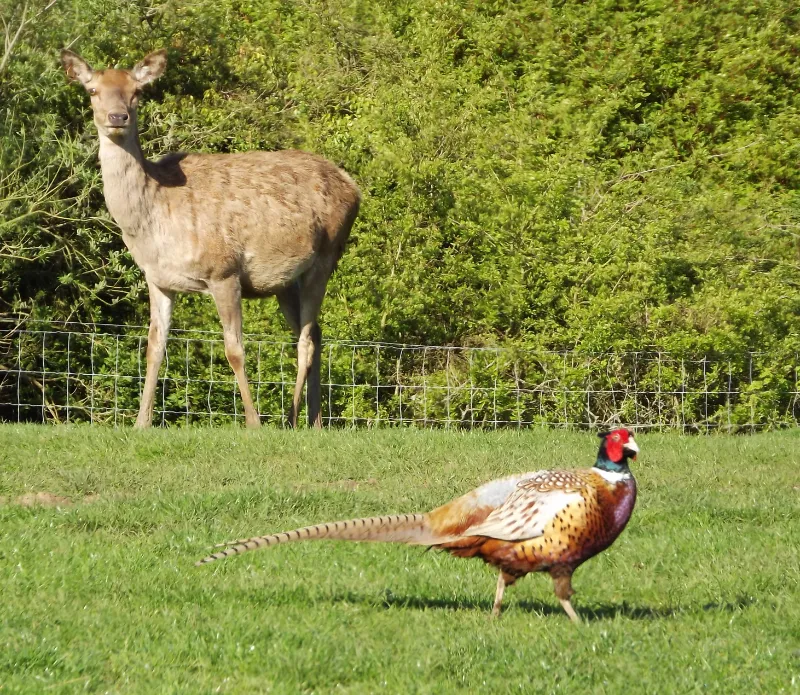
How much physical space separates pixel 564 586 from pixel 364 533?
37.9 inches

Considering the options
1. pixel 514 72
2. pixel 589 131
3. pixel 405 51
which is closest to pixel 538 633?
pixel 589 131

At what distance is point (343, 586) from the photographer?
6.77 meters

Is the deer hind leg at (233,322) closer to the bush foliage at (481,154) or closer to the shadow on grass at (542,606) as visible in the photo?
the bush foliage at (481,154)

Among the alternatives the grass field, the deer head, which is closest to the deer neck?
the deer head

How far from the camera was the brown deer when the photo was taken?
1263cm

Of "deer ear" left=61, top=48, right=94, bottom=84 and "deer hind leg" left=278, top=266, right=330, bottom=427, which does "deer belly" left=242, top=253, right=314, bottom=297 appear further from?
"deer ear" left=61, top=48, right=94, bottom=84

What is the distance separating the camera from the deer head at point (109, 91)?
1223 centimetres

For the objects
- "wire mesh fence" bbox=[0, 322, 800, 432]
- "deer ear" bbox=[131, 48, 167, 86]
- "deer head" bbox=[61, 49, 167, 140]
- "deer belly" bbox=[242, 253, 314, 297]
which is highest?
"deer ear" bbox=[131, 48, 167, 86]

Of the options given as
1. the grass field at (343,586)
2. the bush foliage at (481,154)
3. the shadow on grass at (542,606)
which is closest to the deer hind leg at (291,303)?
the bush foliage at (481,154)

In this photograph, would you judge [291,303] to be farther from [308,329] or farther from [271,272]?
[271,272]

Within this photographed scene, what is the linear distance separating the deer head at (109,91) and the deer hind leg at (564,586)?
787cm

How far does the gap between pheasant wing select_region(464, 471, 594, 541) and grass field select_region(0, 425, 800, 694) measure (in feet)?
1.54

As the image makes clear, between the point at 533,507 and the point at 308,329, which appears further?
the point at 308,329

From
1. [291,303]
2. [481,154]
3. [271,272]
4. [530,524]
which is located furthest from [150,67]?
[530,524]
